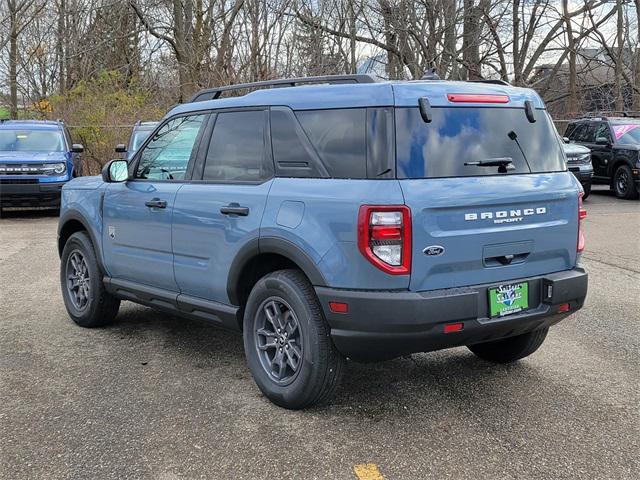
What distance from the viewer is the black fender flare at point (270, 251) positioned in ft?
11.7

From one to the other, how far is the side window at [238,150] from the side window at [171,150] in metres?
0.25

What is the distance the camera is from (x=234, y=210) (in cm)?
405

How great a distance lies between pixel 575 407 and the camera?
156 inches

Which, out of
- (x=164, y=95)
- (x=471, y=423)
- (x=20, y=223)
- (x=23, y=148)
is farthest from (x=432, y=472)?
(x=164, y=95)

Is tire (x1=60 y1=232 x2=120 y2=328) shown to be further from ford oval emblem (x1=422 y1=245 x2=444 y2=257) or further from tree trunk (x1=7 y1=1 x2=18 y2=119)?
tree trunk (x1=7 y1=1 x2=18 y2=119)

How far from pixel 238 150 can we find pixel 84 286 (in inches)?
91.2

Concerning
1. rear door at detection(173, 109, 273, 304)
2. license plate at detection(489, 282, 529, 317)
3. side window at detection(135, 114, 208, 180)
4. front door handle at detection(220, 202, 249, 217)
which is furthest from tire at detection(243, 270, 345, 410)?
side window at detection(135, 114, 208, 180)

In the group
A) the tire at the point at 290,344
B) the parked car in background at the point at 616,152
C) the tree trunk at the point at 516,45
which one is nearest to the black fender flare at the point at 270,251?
the tire at the point at 290,344

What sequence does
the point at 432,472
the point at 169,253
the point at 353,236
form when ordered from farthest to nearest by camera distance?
1. the point at 169,253
2. the point at 353,236
3. the point at 432,472

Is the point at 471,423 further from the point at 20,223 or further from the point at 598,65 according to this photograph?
the point at 598,65

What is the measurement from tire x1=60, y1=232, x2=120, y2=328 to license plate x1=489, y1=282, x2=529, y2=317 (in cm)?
332

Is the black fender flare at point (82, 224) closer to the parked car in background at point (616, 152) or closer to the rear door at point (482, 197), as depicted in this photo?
the rear door at point (482, 197)

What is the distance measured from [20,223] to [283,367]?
34.7 ft

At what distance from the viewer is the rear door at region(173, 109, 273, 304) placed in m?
4.03
